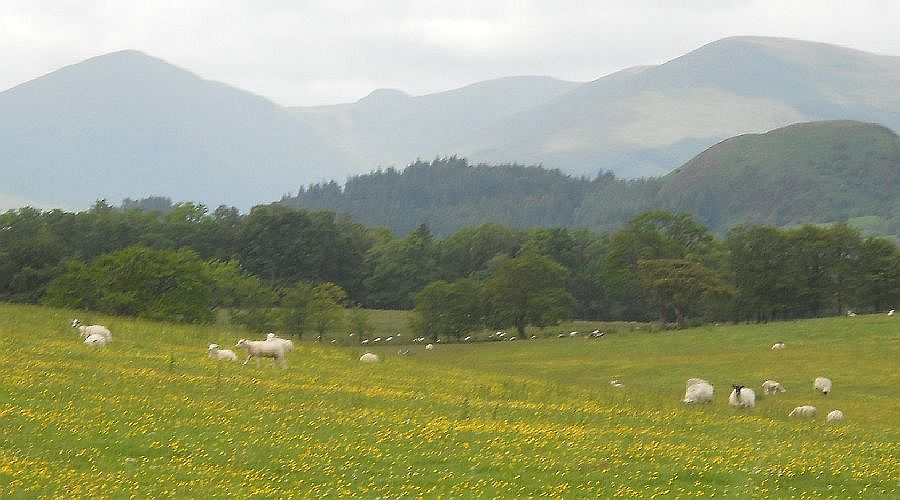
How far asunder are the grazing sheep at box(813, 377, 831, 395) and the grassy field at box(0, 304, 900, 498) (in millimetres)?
5641

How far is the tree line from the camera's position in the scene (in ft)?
295

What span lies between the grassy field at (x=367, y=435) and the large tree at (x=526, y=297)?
65977 mm

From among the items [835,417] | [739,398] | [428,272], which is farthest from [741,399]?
[428,272]

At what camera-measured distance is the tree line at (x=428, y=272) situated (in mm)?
89938

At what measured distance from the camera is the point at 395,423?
25641mm

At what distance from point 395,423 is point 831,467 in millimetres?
9976

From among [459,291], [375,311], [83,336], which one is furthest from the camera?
[375,311]

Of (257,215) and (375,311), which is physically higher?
(257,215)

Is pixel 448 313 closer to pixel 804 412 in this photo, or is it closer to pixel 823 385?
pixel 823 385

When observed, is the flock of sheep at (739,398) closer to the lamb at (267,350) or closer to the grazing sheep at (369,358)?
the grazing sheep at (369,358)

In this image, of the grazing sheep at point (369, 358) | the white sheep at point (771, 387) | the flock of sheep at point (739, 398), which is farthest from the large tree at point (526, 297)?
the flock of sheep at point (739, 398)

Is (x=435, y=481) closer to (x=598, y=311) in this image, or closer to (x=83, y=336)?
(x=83, y=336)

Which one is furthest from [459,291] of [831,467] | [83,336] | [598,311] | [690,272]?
[831,467]

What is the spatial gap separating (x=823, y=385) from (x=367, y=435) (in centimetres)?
3362
